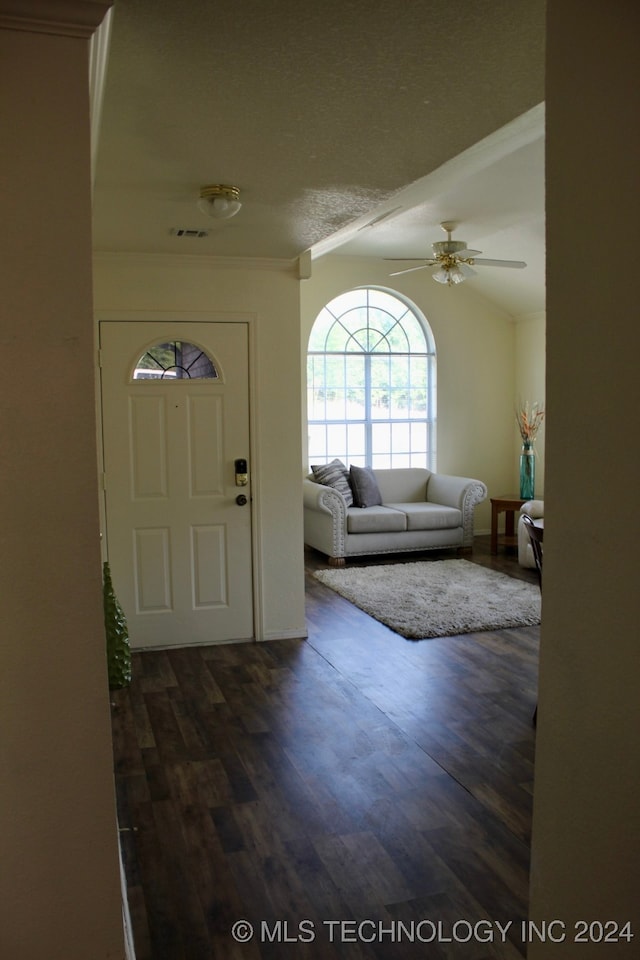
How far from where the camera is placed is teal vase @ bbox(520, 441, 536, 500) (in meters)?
7.82

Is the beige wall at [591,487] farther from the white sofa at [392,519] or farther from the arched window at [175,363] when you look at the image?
the white sofa at [392,519]

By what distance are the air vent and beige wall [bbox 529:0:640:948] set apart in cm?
278

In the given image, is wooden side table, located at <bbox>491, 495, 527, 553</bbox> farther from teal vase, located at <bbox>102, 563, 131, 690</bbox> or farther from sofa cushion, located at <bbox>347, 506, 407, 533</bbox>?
teal vase, located at <bbox>102, 563, 131, 690</bbox>

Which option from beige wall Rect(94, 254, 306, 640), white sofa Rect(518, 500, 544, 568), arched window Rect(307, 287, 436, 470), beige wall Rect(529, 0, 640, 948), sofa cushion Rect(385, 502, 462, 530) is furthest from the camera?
arched window Rect(307, 287, 436, 470)

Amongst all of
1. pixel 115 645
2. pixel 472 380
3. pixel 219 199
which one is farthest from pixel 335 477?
pixel 115 645

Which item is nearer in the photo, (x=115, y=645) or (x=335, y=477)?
(x=115, y=645)

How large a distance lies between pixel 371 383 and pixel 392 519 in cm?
174

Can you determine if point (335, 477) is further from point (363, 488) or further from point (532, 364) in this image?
→ point (532, 364)

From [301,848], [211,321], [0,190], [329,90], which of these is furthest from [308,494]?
[0,190]

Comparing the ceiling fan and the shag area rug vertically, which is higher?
the ceiling fan

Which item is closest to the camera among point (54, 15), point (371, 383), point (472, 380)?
point (54, 15)

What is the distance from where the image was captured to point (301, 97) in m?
2.17

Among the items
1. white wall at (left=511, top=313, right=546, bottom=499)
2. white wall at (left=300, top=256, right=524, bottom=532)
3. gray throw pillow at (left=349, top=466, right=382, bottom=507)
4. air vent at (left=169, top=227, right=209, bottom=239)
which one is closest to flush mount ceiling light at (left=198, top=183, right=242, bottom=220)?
air vent at (left=169, top=227, right=209, bottom=239)

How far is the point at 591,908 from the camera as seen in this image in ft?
4.00
